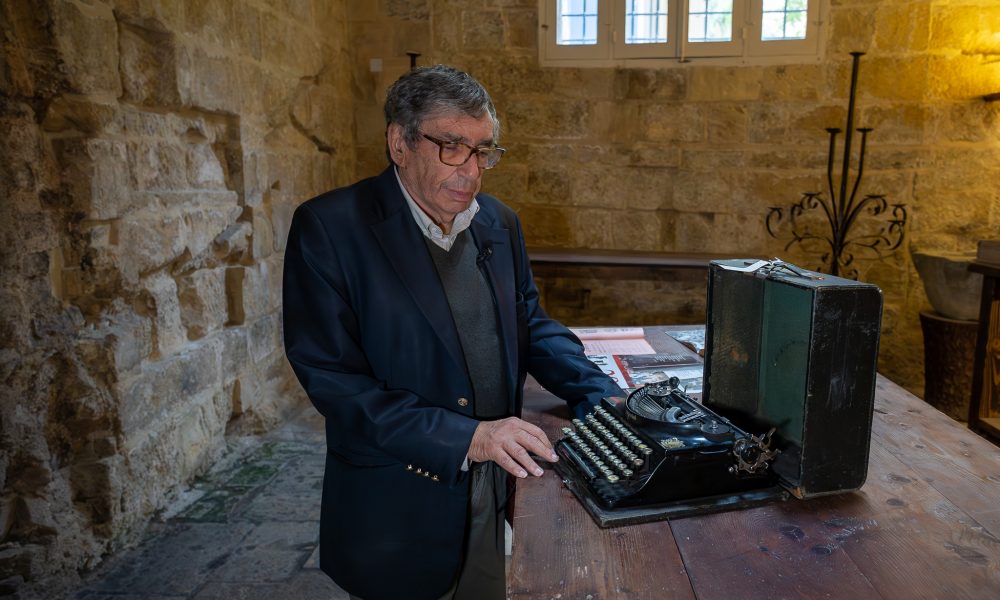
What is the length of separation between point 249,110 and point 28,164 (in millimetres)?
1282

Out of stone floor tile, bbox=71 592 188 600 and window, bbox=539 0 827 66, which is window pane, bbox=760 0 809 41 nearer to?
window, bbox=539 0 827 66

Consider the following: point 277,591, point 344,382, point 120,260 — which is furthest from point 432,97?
point 277,591

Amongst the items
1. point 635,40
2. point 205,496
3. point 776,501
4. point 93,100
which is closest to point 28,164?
point 93,100

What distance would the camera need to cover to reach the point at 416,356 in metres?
1.46

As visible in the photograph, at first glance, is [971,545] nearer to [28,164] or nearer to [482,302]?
[482,302]

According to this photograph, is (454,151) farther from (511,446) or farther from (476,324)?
(511,446)

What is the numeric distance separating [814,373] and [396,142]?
1022 millimetres

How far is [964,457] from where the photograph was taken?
1331mm

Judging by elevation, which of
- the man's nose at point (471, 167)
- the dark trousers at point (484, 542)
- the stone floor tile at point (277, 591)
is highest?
the man's nose at point (471, 167)

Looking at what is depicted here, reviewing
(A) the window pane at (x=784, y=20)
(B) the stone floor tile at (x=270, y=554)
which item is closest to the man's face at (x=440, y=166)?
(B) the stone floor tile at (x=270, y=554)

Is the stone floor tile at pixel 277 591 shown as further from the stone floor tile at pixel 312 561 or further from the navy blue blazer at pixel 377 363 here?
the navy blue blazer at pixel 377 363

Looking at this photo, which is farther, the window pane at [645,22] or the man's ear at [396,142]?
the window pane at [645,22]

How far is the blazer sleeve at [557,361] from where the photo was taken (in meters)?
1.56

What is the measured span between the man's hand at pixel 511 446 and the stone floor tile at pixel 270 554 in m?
1.29
